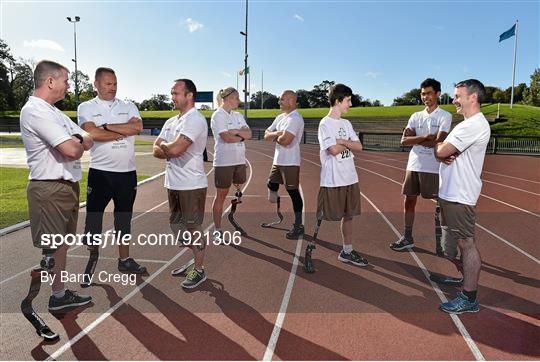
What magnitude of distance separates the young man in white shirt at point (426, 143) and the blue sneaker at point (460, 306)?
5.08 ft

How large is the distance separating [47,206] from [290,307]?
2369mm

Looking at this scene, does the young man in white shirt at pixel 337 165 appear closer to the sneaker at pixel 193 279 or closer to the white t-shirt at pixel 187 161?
the white t-shirt at pixel 187 161

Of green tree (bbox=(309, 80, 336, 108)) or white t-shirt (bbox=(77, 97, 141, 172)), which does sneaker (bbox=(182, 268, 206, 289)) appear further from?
green tree (bbox=(309, 80, 336, 108))

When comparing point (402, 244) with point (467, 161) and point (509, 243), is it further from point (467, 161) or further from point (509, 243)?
point (467, 161)

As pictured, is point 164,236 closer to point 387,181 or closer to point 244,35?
point 387,181

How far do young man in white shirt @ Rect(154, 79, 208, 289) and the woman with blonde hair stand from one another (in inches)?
45.0

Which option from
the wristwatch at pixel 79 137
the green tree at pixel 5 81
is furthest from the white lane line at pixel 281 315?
the green tree at pixel 5 81

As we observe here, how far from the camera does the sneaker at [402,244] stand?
17.2 feet

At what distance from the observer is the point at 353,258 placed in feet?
15.3

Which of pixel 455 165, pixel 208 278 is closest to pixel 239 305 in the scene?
pixel 208 278

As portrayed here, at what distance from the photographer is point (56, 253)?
11.0ft

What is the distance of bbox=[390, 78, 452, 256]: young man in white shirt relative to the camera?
4914 millimetres

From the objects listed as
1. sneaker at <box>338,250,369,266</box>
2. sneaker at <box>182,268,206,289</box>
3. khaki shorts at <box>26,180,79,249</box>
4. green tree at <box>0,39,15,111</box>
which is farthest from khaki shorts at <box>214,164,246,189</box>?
green tree at <box>0,39,15,111</box>

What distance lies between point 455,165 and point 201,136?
2.55 m
